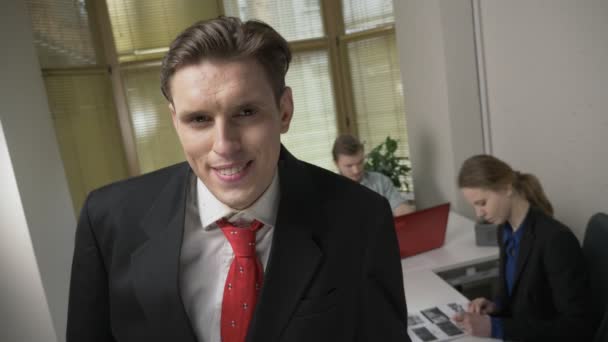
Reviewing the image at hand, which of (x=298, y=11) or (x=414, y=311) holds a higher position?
(x=298, y=11)

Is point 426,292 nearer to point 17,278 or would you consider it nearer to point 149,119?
point 17,278

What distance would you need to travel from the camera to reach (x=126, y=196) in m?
0.92

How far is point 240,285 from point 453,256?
1.74 m

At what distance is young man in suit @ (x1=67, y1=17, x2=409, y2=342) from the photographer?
29.7 inches

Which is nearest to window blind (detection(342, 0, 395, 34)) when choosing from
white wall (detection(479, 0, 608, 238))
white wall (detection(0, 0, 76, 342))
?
white wall (detection(479, 0, 608, 238))

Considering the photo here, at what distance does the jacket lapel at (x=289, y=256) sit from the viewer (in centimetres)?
81

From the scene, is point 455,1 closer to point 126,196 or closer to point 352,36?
point 352,36

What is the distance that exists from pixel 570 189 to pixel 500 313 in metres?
0.89

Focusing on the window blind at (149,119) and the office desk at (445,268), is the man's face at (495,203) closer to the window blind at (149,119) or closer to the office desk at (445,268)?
the office desk at (445,268)

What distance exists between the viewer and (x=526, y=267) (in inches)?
68.0

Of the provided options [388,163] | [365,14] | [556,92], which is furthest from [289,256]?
[365,14]

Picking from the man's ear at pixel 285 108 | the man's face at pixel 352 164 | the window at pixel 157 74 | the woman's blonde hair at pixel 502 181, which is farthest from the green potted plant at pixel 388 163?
the man's ear at pixel 285 108

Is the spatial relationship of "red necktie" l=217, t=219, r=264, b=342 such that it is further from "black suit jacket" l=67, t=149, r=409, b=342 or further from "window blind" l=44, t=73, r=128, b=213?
"window blind" l=44, t=73, r=128, b=213

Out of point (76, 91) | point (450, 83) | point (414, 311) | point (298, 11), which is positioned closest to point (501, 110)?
point (450, 83)
